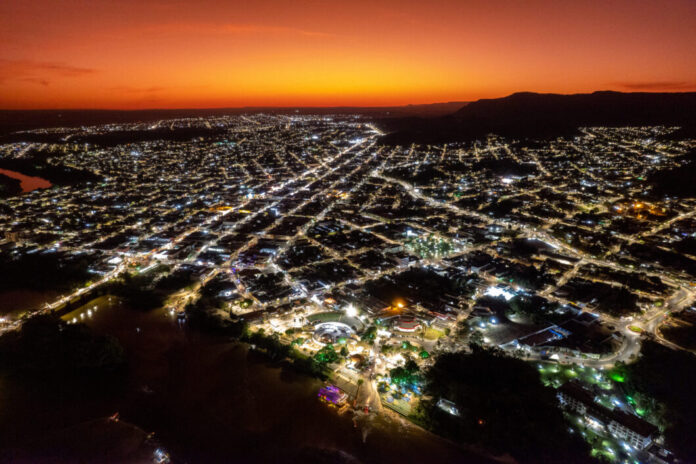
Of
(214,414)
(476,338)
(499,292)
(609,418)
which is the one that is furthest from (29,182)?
(609,418)

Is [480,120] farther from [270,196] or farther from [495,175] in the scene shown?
[270,196]

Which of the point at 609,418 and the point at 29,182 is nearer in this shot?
the point at 609,418

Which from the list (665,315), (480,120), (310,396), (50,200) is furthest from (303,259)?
(480,120)

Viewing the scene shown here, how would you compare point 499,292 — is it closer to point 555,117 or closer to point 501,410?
point 501,410

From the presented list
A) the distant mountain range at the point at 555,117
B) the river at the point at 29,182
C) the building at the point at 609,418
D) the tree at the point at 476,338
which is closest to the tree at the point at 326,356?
the tree at the point at 476,338

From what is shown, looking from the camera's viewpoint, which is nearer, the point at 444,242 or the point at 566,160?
the point at 444,242

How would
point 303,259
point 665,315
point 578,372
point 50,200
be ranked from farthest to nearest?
1. point 50,200
2. point 303,259
3. point 665,315
4. point 578,372

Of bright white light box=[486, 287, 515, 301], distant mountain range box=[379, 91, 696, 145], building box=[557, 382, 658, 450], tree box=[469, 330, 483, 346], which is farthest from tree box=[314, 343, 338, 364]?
distant mountain range box=[379, 91, 696, 145]
